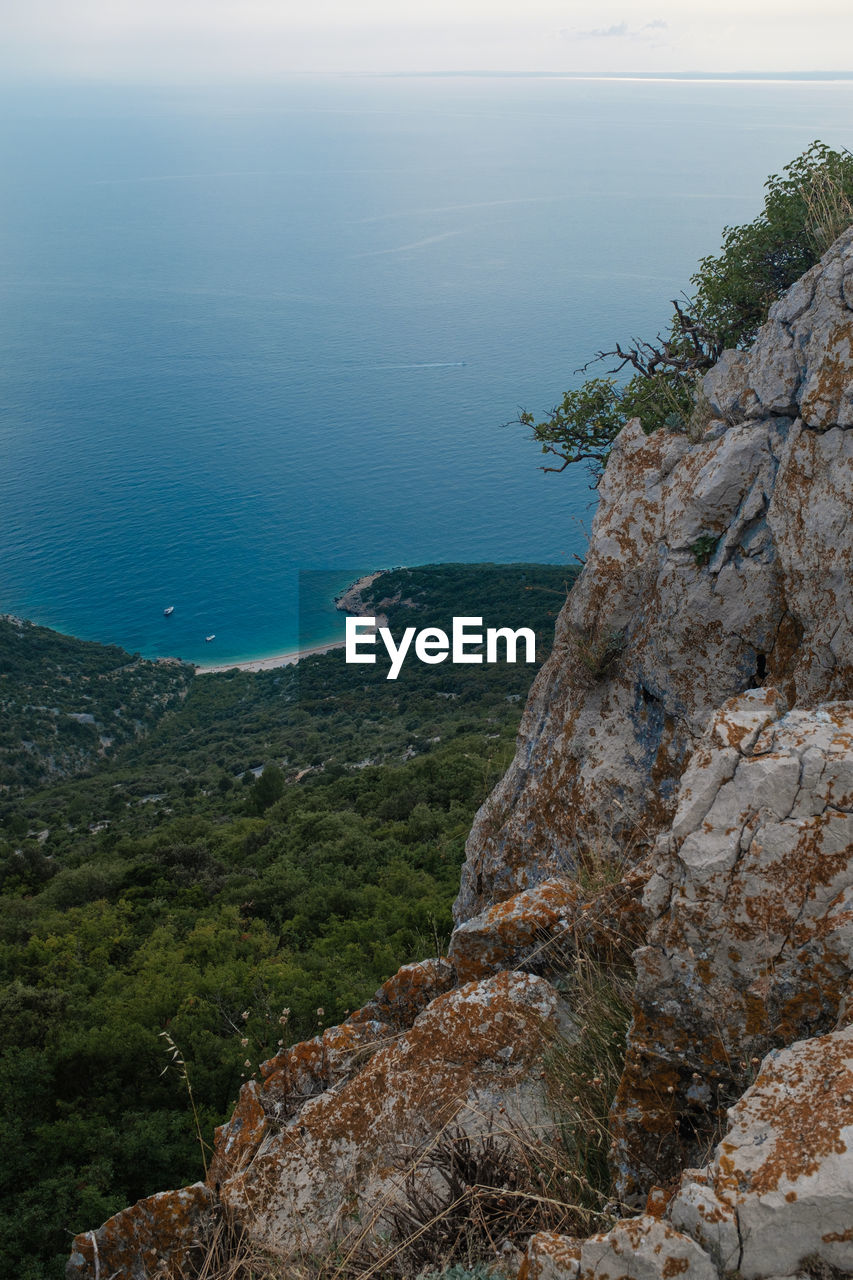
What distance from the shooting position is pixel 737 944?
11.4 feet

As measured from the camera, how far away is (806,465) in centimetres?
627

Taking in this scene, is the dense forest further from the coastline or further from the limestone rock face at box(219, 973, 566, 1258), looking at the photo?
the coastline

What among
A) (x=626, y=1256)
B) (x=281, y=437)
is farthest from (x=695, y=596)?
(x=281, y=437)

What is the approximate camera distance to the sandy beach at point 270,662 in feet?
269

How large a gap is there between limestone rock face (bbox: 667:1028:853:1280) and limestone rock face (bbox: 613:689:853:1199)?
0.53 m

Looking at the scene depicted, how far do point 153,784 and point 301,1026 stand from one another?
3564cm

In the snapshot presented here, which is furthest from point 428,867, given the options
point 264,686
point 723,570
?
point 264,686

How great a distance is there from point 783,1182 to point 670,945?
1.14 m

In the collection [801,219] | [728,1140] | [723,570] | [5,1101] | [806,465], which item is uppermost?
[801,219]

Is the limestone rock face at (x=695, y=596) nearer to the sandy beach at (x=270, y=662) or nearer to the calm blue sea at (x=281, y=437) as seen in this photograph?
the sandy beach at (x=270, y=662)

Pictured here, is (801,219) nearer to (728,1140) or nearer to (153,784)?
(728,1140)

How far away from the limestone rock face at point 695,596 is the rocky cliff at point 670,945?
3cm

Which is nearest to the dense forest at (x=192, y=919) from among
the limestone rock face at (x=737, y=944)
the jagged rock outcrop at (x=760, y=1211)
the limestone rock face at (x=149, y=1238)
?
the limestone rock face at (x=149, y=1238)

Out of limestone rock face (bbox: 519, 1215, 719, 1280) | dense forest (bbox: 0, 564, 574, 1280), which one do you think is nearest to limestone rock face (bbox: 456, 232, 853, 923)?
dense forest (bbox: 0, 564, 574, 1280)
